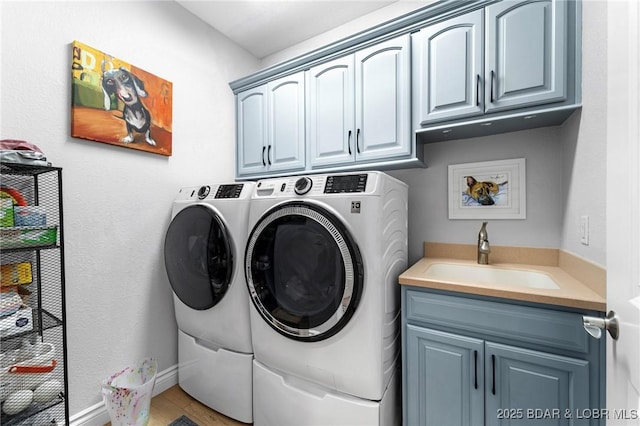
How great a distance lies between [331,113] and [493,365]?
163 cm

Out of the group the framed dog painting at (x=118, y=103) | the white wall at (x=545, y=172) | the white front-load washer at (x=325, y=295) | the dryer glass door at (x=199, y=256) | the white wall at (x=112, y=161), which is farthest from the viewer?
the dryer glass door at (x=199, y=256)

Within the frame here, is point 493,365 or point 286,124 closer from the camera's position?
point 493,365

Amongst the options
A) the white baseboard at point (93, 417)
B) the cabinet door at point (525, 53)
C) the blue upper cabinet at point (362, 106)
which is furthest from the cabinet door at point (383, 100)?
the white baseboard at point (93, 417)

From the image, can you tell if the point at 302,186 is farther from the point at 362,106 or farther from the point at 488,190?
the point at 488,190

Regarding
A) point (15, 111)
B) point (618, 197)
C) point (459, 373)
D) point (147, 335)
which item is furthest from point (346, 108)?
point (147, 335)

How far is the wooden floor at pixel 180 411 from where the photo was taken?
161 centimetres

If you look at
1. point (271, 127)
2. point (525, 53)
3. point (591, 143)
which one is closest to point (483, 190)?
point (591, 143)

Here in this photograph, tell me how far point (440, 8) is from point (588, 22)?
656 millimetres

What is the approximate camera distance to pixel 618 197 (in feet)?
1.93

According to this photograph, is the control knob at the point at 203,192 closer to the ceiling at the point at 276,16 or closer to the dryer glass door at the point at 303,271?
the dryer glass door at the point at 303,271

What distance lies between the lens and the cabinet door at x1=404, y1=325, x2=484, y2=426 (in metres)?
1.19

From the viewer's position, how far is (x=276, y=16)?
6.97 ft

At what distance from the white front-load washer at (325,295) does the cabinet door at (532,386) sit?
43cm

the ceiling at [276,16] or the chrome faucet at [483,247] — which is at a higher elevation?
the ceiling at [276,16]
